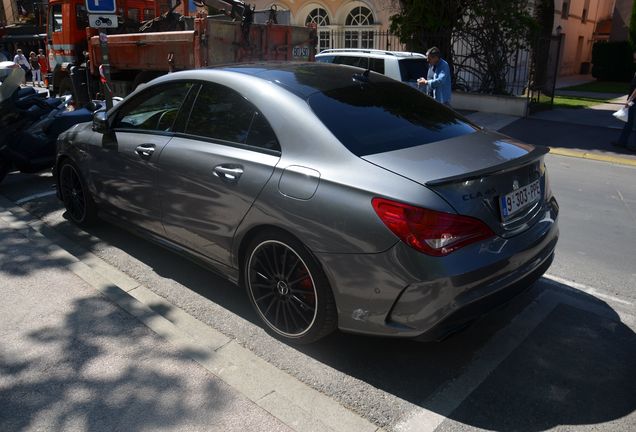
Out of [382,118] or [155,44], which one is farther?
[155,44]

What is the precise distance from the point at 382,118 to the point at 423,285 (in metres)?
1.27

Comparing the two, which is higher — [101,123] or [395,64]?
[395,64]

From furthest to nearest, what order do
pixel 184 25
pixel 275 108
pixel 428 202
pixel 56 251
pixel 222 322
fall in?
A: 1. pixel 184 25
2. pixel 56 251
3. pixel 222 322
4. pixel 275 108
5. pixel 428 202

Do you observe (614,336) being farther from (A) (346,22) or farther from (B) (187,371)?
(A) (346,22)

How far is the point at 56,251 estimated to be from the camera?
4816 millimetres

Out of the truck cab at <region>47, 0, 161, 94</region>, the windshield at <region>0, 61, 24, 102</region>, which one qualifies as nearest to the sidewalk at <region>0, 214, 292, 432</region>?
the windshield at <region>0, 61, 24, 102</region>

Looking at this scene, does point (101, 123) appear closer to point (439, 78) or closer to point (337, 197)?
point (337, 197)

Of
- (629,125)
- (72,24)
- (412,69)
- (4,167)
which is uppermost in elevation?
(72,24)

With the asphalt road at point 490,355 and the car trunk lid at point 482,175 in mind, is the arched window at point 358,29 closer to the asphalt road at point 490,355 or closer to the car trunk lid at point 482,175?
the asphalt road at point 490,355

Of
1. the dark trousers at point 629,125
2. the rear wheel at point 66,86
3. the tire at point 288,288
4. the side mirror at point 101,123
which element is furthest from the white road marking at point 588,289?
the rear wheel at point 66,86

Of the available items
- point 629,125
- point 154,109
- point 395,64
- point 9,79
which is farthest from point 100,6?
point 629,125

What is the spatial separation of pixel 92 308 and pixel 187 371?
1142mm

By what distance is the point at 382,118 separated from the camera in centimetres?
349

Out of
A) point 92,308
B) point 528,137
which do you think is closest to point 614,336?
point 92,308
